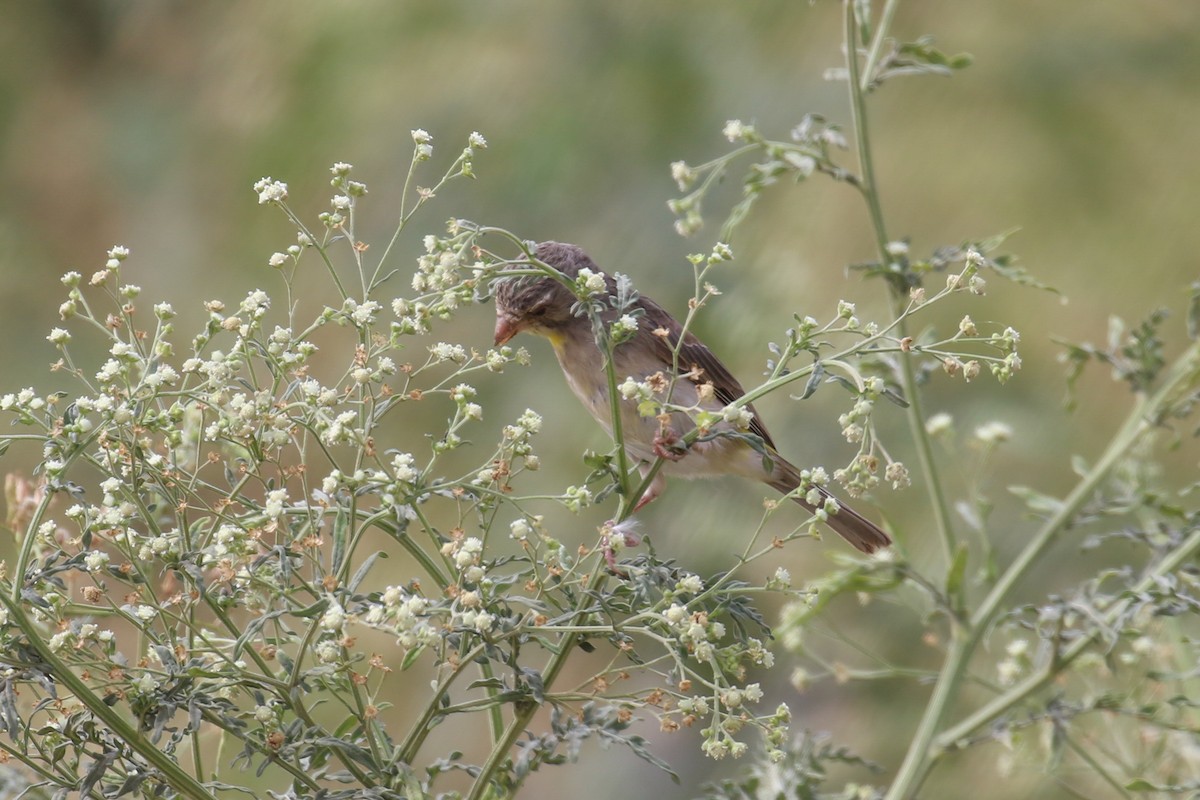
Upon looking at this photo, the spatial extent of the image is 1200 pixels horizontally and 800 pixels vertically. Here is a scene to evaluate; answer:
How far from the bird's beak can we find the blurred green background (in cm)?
93

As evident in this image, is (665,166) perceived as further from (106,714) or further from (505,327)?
(106,714)

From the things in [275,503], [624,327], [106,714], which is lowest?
[106,714]

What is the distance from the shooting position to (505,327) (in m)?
1.45

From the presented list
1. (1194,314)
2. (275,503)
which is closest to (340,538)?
(275,503)

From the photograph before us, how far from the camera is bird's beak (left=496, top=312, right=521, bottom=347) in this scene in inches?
56.7

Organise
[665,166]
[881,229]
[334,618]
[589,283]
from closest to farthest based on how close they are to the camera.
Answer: [334,618], [589,283], [881,229], [665,166]

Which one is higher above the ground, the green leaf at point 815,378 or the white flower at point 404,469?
the green leaf at point 815,378

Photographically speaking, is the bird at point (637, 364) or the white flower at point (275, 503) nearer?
the white flower at point (275, 503)

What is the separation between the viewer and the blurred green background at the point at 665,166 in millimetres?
2365

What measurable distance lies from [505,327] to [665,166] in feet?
4.39

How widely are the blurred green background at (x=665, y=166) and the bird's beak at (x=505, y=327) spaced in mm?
930

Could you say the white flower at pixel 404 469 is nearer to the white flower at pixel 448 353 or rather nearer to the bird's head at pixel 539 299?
the white flower at pixel 448 353

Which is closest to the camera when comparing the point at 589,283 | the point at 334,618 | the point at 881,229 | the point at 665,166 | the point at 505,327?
the point at 334,618

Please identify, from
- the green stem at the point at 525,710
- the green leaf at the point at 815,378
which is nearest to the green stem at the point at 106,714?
the green stem at the point at 525,710
